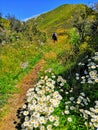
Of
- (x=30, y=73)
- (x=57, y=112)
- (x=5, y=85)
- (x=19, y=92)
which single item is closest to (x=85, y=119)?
(x=57, y=112)

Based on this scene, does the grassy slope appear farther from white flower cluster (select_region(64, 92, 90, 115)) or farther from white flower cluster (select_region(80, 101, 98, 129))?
white flower cluster (select_region(80, 101, 98, 129))

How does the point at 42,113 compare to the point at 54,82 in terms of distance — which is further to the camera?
the point at 54,82

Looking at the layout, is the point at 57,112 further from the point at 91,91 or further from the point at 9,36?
the point at 9,36

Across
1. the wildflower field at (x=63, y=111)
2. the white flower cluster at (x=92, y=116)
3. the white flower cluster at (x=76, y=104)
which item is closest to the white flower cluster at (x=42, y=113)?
the wildflower field at (x=63, y=111)

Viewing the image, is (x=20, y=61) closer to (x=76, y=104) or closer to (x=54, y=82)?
(x=54, y=82)

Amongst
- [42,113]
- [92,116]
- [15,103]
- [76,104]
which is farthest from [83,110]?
[15,103]

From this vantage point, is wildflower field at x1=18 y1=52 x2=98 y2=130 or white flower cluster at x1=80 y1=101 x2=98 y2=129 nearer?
white flower cluster at x1=80 y1=101 x2=98 y2=129

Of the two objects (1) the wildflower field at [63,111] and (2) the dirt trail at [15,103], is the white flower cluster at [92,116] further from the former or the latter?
(2) the dirt trail at [15,103]

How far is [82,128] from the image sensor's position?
11156 millimetres

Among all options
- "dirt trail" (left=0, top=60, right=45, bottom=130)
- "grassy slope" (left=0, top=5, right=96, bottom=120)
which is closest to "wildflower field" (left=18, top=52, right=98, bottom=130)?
"dirt trail" (left=0, top=60, right=45, bottom=130)

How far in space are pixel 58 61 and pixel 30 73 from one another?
8.77 feet

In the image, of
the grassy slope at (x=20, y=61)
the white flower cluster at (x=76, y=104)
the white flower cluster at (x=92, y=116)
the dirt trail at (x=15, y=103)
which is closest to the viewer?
the white flower cluster at (x=92, y=116)

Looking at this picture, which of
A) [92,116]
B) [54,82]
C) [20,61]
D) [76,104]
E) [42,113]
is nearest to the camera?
[92,116]

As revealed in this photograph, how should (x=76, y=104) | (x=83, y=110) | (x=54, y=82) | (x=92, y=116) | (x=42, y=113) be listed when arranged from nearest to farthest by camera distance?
1. (x=92, y=116)
2. (x=42, y=113)
3. (x=83, y=110)
4. (x=76, y=104)
5. (x=54, y=82)
